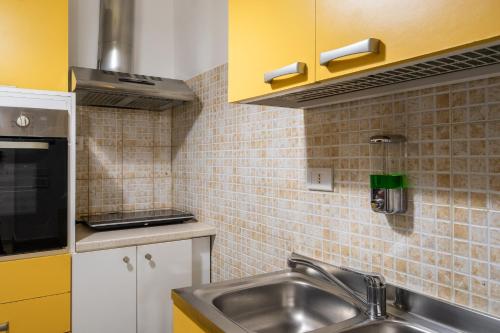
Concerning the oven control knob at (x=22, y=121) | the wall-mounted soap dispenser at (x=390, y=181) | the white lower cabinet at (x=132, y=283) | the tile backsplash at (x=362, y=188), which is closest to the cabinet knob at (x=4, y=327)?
the white lower cabinet at (x=132, y=283)

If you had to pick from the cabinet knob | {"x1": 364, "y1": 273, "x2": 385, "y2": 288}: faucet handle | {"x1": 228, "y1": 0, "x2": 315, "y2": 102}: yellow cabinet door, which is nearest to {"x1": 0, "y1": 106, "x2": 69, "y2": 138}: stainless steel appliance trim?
the cabinet knob

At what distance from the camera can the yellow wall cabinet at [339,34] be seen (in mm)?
634

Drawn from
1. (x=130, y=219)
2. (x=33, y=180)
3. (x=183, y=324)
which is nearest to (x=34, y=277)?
(x=33, y=180)

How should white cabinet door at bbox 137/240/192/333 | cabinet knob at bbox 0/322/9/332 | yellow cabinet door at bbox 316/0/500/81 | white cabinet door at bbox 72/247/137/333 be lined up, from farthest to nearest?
white cabinet door at bbox 137/240/192/333 → white cabinet door at bbox 72/247/137/333 → cabinet knob at bbox 0/322/9/332 → yellow cabinet door at bbox 316/0/500/81

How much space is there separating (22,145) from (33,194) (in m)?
0.24

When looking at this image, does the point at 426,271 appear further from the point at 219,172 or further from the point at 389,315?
the point at 219,172

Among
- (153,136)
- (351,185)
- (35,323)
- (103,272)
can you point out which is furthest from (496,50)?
(153,136)

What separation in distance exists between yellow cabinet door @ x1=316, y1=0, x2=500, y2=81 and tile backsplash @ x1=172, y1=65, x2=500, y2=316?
35 centimetres

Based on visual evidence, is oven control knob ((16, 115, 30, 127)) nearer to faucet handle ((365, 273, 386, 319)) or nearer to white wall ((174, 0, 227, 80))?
white wall ((174, 0, 227, 80))

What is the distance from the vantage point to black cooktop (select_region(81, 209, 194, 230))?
6.91 ft

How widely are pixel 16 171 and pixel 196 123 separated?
1.06 m

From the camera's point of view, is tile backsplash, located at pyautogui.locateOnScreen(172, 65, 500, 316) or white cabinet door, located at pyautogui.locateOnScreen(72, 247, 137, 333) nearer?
tile backsplash, located at pyautogui.locateOnScreen(172, 65, 500, 316)

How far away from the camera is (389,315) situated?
1.06 metres

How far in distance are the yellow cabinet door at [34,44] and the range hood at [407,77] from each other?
4.21 ft
